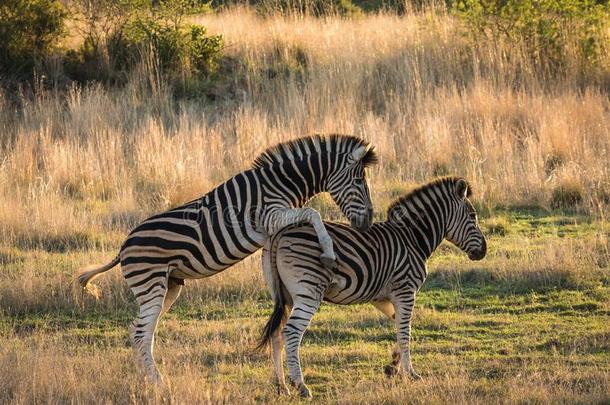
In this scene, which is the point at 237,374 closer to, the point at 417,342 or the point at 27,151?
the point at 417,342

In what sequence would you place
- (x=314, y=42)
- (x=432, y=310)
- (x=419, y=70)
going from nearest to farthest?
1. (x=432, y=310)
2. (x=419, y=70)
3. (x=314, y=42)

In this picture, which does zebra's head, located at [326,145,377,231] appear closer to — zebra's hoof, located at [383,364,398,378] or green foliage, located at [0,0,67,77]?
zebra's hoof, located at [383,364,398,378]

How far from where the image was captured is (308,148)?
7.80 metres

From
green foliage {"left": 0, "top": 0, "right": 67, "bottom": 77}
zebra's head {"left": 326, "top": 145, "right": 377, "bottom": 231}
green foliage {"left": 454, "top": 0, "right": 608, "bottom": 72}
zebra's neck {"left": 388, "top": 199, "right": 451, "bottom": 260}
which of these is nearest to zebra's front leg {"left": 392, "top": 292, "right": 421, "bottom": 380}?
zebra's neck {"left": 388, "top": 199, "right": 451, "bottom": 260}

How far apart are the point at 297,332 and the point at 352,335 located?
1535 mm

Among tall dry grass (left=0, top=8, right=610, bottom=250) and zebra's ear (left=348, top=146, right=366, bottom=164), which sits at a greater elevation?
tall dry grass (left=0, top=8, right=610, bottom=250)

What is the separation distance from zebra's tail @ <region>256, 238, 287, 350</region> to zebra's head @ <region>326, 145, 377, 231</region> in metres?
0.72

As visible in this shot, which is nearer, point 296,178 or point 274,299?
point 274,299

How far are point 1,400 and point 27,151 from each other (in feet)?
25.2

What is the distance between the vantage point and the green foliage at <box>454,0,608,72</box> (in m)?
17.3

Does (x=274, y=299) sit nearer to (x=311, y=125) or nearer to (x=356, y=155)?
(x=356, y=155)

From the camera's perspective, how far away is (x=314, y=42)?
18.6 m

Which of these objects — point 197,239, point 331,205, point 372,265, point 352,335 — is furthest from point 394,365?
point 331,205

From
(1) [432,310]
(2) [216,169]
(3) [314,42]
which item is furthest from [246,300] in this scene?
(3) [314,42]
